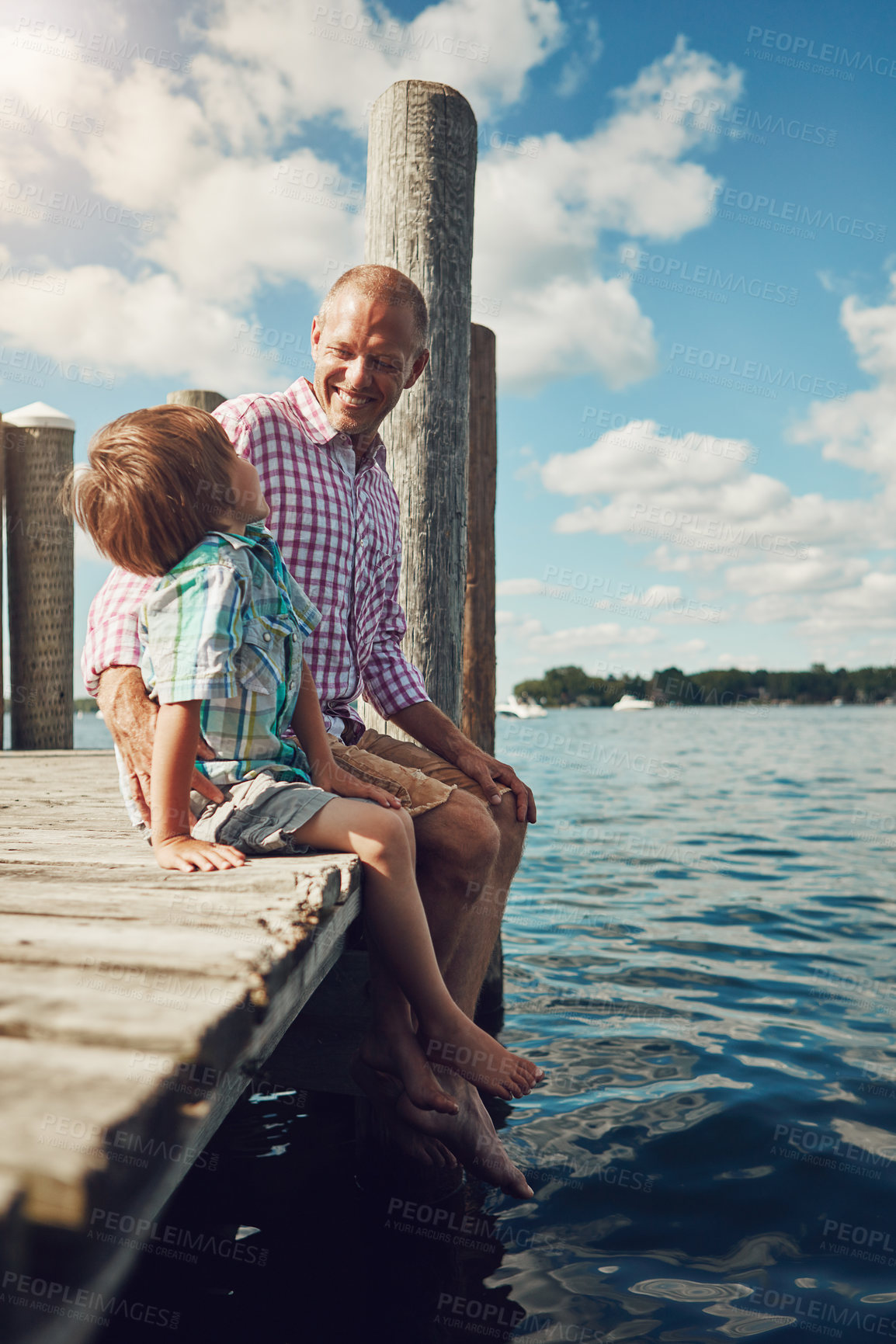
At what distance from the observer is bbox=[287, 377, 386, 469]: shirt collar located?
270 centimetres

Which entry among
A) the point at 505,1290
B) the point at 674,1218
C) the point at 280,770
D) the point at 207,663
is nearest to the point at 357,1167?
the point at 505,1290

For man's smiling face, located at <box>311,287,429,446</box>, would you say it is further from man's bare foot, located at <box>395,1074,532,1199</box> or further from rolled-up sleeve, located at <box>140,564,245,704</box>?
man's bare foot, located at <box>395,1074,532,1199</box>

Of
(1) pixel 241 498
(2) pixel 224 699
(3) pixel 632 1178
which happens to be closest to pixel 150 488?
(1) pixel 241 498

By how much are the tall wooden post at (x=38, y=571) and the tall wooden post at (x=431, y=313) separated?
11.4 ft

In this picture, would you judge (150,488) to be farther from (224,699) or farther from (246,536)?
(224,699)

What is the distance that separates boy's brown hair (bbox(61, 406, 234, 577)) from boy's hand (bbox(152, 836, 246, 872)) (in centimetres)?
59

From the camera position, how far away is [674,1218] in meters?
2.66

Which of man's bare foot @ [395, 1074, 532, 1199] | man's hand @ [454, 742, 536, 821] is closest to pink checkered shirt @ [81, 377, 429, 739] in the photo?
man's hand @ [454, 742, 536, 821]

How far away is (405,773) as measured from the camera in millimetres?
2482

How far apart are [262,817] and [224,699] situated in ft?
0.88

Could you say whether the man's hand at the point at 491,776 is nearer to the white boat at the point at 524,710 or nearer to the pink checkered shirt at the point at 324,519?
the pink checkered shirt at the point at 324,519

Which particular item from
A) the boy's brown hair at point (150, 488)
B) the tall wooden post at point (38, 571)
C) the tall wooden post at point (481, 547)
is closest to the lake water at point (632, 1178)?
the tall wooden post at point (481, 547)

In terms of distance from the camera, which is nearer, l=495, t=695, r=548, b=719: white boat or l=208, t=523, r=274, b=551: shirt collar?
l=208, t=523, r=274, b=551: shirt collar

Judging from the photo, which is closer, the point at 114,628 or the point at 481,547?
the point at 114,628
